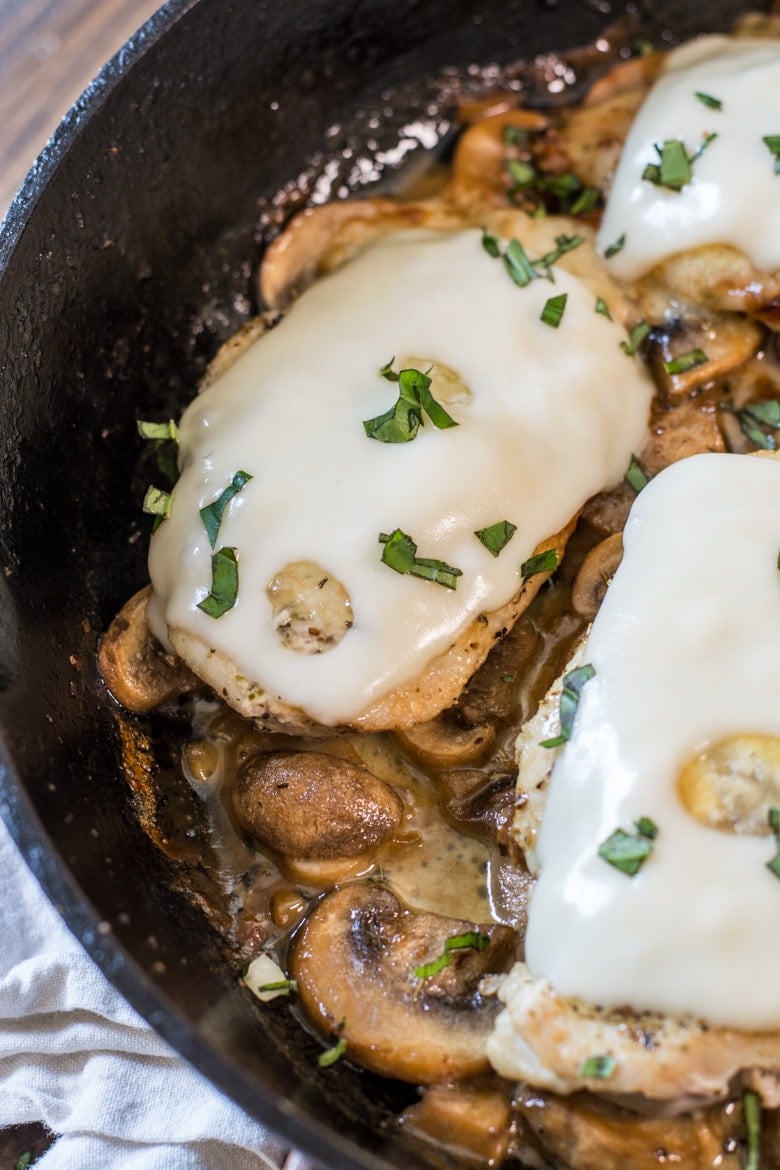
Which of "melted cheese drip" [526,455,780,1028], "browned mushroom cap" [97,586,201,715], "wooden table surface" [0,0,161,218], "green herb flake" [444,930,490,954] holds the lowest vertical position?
"green herb flake" [444,930,490,954]

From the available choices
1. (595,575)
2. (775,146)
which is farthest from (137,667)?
(775,146)

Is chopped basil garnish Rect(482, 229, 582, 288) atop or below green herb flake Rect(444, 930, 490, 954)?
atop

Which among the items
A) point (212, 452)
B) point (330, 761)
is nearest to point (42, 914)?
point (330, 761)

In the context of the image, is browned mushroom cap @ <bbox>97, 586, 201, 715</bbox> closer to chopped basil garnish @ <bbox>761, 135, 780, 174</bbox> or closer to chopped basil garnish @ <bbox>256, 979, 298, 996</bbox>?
chopped basil garnish @ <bbox>256, 979, 298, 996</bbox>

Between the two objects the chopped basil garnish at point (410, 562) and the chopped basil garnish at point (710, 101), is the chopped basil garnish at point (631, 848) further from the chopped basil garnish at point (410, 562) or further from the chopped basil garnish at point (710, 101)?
the chopped basil garnish at point (710, 101)

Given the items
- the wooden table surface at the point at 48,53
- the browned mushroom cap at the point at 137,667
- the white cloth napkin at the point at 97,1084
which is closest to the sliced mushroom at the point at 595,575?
the browned mushroom cap at the point at 137,667

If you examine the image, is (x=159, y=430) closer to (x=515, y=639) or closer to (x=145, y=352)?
(x=145, y=352)

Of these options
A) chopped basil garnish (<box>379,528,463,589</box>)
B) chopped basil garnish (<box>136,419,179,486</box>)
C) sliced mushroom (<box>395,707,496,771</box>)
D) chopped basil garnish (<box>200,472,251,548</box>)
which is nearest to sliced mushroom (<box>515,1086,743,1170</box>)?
sliced mushroom (<box>395,707,496,771</box>)

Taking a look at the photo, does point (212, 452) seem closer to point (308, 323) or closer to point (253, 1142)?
point (308, 323)
